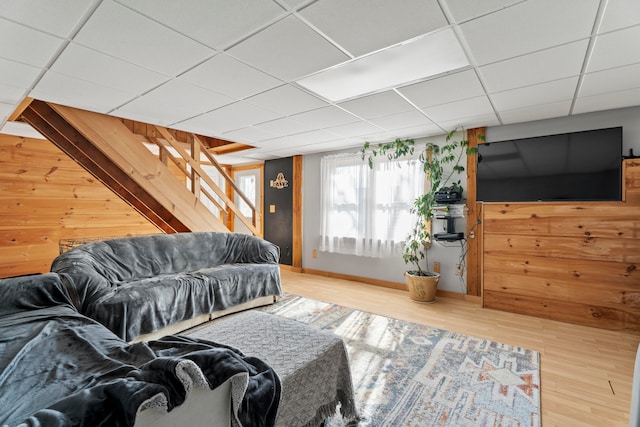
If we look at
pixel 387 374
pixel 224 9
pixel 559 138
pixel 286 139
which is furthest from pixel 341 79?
pixel 559 138

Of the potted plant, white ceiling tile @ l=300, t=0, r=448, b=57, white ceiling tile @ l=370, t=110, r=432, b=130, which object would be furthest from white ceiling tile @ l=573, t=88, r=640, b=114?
white ceiling tile @ l=300, t=0, r=448, b=57

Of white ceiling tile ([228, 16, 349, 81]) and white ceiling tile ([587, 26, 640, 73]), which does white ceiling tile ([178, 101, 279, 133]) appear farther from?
white ceiling tile ([587, 26, 640, 73])

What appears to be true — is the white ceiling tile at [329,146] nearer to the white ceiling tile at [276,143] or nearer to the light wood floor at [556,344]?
the white ceiling tile at [276,143]

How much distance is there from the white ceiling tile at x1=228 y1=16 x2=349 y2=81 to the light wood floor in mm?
2621

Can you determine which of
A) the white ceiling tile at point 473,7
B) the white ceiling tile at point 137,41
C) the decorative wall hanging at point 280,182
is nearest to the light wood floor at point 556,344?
the decorative wall hanging at point 280,182

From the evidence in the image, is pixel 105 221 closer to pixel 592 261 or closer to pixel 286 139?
pixel 286 139

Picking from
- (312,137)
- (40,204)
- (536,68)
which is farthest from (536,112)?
(40,204)

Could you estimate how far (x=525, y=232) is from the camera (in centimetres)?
335

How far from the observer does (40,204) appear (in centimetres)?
454

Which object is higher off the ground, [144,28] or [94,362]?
[144,28]

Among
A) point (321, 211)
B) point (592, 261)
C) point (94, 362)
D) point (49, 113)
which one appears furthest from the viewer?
point (321, 211)

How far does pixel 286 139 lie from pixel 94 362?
11.5 ft

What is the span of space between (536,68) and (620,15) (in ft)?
1.89

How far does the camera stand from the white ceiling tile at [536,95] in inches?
95.3
